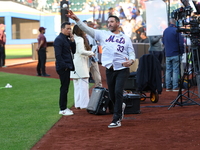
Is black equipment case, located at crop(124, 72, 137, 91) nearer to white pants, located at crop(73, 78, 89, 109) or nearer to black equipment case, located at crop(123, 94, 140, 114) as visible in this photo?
white pants, located at crop(73, 78, 89, 109)

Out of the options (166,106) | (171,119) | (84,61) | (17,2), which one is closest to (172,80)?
(166,106)

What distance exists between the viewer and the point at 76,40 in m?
9.45

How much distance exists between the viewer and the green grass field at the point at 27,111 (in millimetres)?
6586

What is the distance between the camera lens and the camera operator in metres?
12.4

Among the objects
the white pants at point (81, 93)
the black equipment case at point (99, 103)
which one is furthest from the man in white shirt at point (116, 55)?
the white pants at point (81, 93)

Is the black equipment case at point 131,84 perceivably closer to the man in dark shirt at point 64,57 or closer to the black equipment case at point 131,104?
the black equipment case at point 131,104

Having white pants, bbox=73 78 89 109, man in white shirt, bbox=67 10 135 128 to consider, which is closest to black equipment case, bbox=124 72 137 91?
white pants, bbox=73 78 89 109

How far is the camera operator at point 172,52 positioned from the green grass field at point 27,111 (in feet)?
9.71

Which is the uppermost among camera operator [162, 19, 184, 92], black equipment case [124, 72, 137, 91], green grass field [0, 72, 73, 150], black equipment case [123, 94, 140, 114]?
camera operator [162, 19, 184, 92]

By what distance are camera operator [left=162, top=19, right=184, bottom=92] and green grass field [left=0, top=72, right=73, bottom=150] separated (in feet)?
9.71

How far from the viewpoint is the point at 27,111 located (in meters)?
9.29

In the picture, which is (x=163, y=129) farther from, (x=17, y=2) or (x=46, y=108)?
(x=17, y=2)

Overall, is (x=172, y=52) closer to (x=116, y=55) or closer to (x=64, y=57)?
(x=64, y=57)

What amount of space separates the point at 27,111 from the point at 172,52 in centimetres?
502
